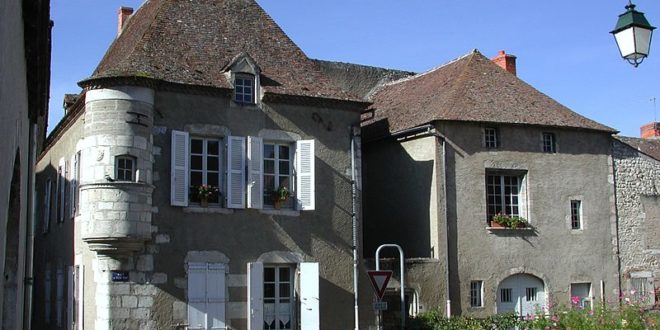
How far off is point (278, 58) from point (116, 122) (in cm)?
423

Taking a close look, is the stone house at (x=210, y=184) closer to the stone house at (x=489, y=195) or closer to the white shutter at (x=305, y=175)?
the white shutter at (x=305, y=175)

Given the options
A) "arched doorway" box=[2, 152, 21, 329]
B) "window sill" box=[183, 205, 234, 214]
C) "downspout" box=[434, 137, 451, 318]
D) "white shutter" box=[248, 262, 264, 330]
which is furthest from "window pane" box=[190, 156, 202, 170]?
"arched doorway" box=[2, 152, 21, 329]

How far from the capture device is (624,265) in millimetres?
21312

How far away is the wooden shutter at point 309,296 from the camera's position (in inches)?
650

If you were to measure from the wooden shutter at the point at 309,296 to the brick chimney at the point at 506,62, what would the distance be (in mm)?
10351

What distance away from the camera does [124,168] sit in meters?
15.3

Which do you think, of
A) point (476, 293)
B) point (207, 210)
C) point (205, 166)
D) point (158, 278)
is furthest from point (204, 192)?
point (476, 293)

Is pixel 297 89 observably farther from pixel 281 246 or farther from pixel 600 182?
pixel 600 182

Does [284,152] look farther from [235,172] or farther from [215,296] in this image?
[215,296]

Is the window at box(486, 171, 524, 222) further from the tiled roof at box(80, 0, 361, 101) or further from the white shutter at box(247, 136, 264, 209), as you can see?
the white shutter at box(247, 136, 264, 209)

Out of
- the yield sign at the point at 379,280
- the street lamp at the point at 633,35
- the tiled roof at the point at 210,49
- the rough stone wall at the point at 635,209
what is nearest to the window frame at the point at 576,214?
the rough stone wall at the point at 635,209

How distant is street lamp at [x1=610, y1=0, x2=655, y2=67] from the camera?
812 cm

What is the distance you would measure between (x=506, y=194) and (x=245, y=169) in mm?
7290

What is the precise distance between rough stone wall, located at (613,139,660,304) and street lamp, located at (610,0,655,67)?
14210 millimetres
